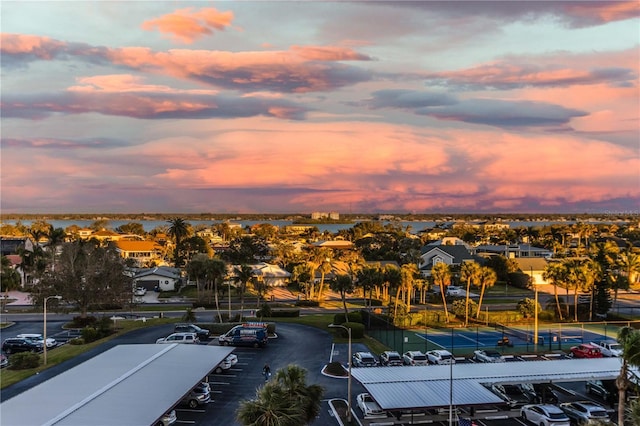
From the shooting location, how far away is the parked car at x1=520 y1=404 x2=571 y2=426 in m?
30.8

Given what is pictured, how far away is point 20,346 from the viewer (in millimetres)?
49375

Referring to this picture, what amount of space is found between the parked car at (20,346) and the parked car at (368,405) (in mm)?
33126

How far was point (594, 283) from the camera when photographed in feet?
215

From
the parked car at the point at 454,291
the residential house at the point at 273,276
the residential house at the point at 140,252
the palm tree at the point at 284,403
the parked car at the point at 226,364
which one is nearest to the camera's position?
the palm tree at the point at 284,403

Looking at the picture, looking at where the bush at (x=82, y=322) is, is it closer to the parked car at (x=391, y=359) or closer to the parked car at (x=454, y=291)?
the parked car at (x=391, y=359)

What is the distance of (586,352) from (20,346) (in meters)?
52.1

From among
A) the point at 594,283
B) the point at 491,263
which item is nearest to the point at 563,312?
the point at 594,283

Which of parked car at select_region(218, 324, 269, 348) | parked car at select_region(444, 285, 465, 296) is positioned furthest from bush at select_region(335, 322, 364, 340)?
parked car at select_region(444, 285, 465, 296)

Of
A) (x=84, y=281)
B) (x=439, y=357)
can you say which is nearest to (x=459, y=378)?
(x=439, y=357)

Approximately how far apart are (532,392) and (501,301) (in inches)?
1859

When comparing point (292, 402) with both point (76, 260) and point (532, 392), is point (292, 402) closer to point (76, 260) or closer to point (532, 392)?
point (532, 392)

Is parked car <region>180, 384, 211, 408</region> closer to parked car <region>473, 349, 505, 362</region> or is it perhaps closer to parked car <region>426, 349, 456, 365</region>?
parked car <region>426, 349, 456, 365</region>

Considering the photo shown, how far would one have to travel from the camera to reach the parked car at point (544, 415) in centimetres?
3083

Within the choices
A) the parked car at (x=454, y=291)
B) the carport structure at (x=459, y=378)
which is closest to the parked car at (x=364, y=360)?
the carport structure at (x=459, y=378)
